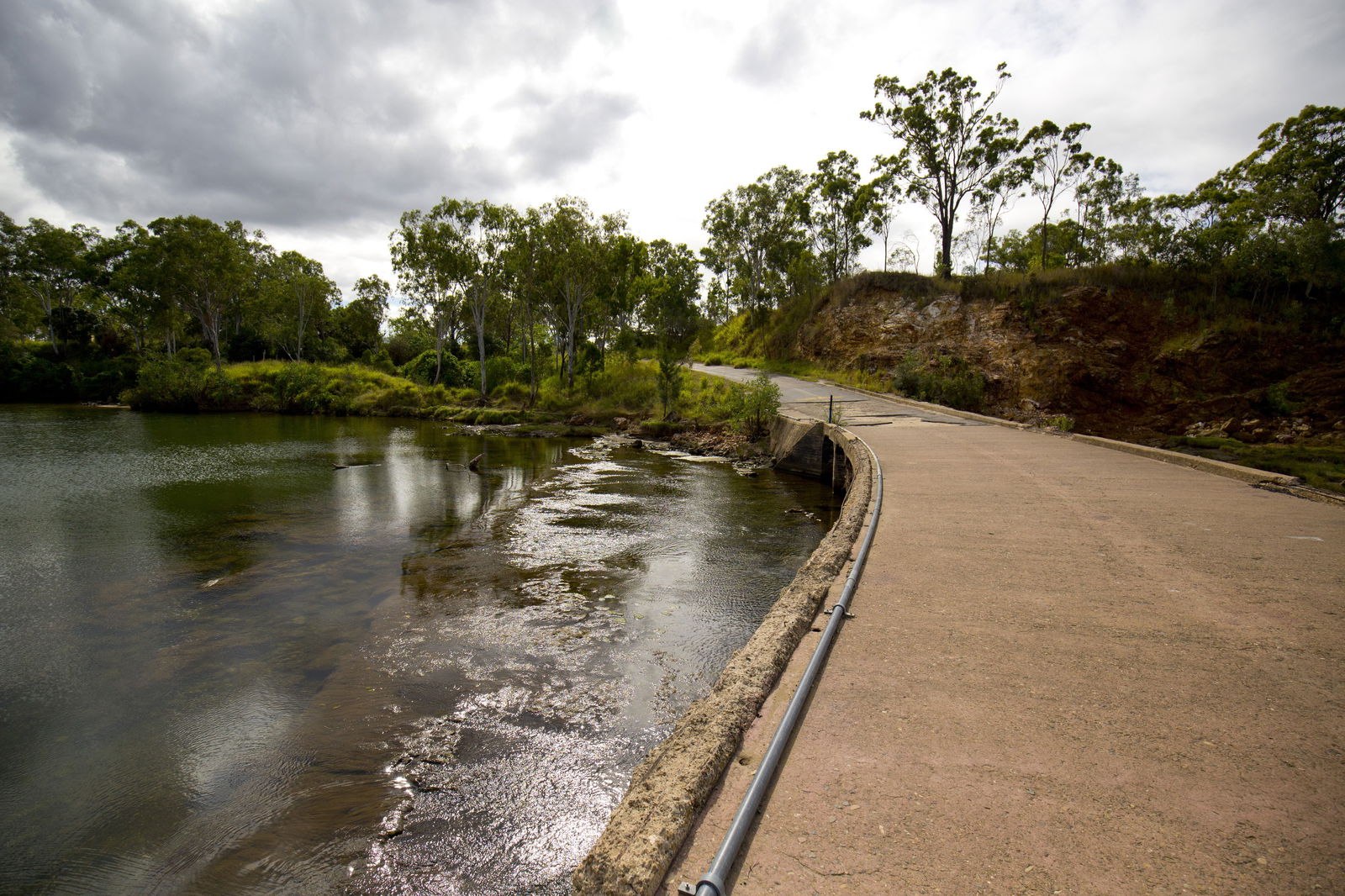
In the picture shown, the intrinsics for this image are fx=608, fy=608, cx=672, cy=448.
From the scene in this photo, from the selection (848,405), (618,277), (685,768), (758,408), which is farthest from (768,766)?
(618,277)

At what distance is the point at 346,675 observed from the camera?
5.80 m

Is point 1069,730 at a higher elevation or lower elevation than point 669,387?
lower

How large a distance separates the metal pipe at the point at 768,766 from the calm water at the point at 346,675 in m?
1.62

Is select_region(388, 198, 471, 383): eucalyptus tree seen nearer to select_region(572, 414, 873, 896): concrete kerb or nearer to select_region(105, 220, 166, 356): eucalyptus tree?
select_region(105, 220, 166, 356): eucalyptus tree

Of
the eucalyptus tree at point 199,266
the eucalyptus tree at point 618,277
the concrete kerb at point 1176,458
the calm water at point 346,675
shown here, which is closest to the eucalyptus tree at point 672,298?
the eucalyptus tree at point 618,277

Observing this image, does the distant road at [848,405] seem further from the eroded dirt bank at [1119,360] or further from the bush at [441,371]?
the bush at [441,371]

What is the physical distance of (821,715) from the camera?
3.13 m

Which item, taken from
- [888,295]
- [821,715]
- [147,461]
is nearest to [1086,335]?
[888,295]

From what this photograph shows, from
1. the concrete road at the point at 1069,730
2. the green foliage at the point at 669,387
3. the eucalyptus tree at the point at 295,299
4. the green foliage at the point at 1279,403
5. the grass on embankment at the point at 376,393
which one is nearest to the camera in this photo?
the concrete road at the point at 1069,730

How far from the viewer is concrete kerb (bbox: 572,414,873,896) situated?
7.14 feet

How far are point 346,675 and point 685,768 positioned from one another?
450 cm

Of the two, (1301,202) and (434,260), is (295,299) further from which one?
(1301,202)

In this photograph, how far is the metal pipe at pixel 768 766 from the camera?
202cm

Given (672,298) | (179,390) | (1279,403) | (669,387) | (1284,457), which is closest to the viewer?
(1284,457)
